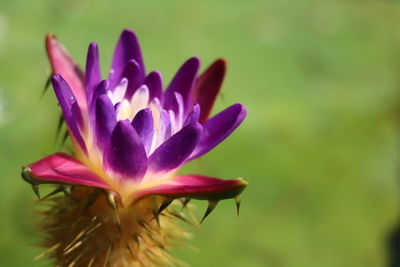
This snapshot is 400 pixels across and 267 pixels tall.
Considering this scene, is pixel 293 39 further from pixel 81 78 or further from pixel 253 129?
pixel 81 78

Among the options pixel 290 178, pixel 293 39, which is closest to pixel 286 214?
pixel 290 178

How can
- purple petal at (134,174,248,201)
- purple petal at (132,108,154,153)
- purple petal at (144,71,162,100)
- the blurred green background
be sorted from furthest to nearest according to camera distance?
1. the blurred green background
2. purple petal at (144,71,162,100)
3. purple petal at (132,108,154,153)
4. purple petal at (134,174,248,201)

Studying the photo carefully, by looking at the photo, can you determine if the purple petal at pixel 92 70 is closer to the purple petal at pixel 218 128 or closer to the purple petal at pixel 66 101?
the purple petal at pixel 66 101

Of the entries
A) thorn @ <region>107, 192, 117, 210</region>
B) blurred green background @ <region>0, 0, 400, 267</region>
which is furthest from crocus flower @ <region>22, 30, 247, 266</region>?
blurred green background @ <region>0, 0, 400, 267</region>

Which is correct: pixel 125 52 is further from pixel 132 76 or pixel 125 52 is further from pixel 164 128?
pixel 164 128

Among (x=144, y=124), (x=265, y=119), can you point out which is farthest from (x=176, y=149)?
(x=265, y=119)

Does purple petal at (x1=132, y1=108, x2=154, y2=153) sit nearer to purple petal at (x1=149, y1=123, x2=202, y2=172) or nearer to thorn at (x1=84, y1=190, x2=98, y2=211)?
purple petal at (x1=149, y1=123, x2=202, y2=172)

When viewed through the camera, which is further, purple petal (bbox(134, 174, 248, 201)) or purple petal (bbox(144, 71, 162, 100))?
purple petal (bbox(144, 71, 162, 100))
